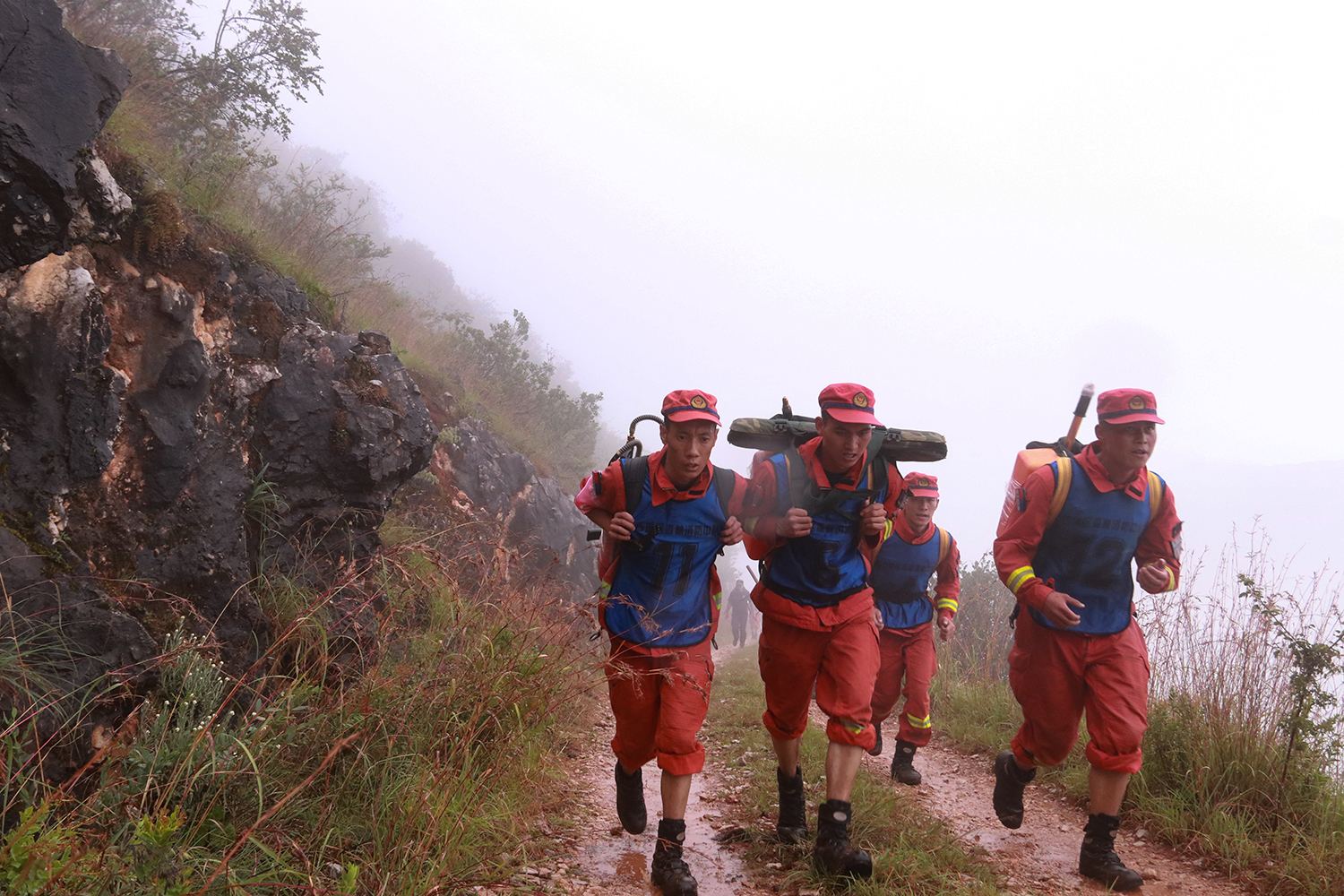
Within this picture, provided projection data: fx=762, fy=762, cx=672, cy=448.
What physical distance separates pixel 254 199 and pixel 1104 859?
32.3 ft

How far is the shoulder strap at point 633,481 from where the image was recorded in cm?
405

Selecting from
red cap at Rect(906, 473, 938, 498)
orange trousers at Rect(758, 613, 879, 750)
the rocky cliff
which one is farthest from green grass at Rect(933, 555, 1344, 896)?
the rocky cliff

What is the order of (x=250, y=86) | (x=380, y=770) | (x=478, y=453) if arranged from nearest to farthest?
(x=380, y=770) < (x=250, y=86) < (x=478, y=453)

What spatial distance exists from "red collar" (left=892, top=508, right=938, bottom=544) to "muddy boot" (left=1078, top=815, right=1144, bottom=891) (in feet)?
8.67

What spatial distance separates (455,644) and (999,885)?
3.29m

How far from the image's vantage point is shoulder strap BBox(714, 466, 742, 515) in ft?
13.5

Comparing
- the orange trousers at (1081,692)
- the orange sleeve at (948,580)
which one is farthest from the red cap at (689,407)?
the orange sleeve at (948,580)

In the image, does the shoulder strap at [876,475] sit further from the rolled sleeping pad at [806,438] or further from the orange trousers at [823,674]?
the orange trousers at [823,674]

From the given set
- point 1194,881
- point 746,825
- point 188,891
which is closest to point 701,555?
point 746,825

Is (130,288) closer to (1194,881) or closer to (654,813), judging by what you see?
(654,813)

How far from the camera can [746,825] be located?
4.41 metres

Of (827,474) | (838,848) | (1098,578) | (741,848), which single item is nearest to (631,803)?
(741,848)

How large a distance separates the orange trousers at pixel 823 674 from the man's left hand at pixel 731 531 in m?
0.58

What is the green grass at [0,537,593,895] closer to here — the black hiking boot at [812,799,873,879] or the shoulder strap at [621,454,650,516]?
the shoulder strap at [621,454,650,516]
